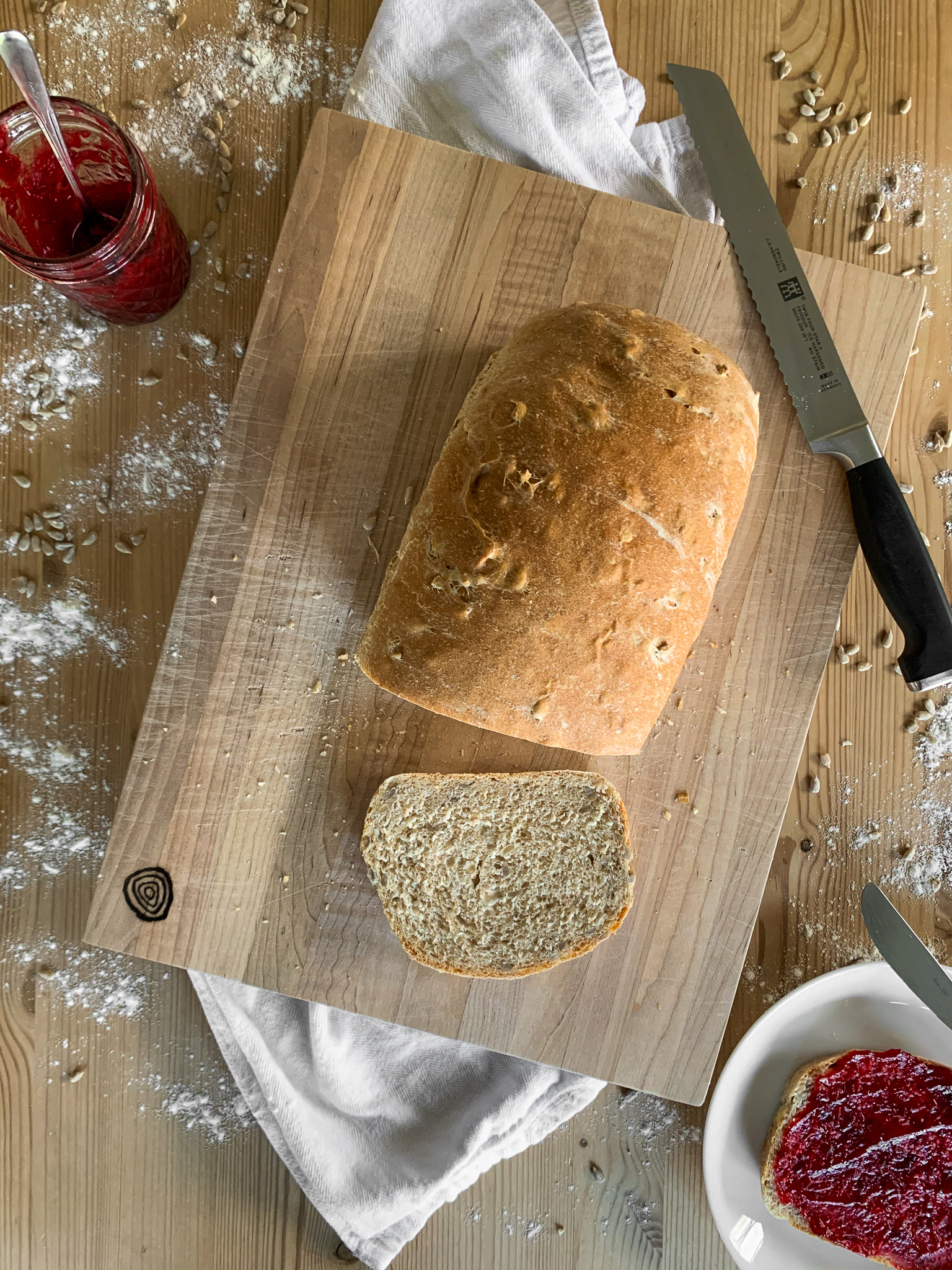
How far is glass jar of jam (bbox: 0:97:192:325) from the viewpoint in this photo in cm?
167

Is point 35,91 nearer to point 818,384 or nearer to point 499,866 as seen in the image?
point 818,384

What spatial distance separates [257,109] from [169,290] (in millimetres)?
525

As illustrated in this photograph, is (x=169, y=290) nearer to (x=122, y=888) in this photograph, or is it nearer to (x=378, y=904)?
(x=122, y=888)

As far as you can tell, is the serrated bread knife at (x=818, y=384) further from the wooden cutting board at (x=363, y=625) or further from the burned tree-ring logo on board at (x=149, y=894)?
the burned tree-ring logo on board at (x=149, y=894)

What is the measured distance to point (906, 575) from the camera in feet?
6.13

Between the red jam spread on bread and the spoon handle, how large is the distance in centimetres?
260

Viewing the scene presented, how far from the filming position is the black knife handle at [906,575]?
6.08 ft

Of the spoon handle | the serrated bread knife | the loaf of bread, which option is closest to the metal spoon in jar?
the spoon handle

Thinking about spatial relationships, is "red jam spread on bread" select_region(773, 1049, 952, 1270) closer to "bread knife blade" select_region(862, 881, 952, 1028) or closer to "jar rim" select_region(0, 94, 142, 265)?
"bread knife blade" select_region(862, 881, 952, 1028)

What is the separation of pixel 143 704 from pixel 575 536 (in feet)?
4.04

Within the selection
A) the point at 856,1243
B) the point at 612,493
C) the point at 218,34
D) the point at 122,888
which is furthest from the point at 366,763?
the point at 218,34

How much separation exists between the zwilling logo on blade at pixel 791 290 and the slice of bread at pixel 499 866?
1196mm

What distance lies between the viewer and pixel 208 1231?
7.04 ft

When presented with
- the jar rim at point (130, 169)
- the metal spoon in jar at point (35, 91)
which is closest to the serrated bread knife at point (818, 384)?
the jar rim at point (130, 169)
